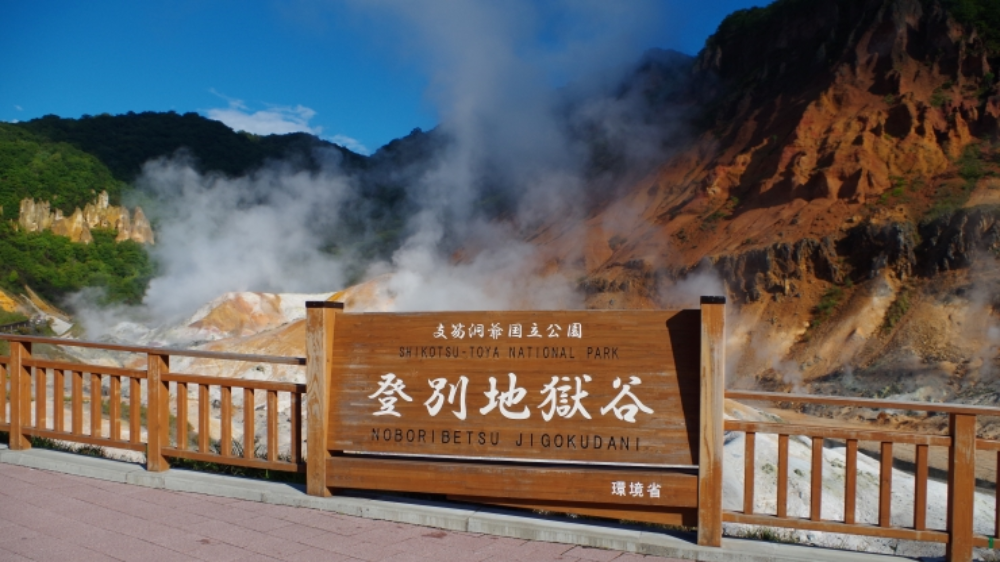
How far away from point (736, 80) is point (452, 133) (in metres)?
18.7

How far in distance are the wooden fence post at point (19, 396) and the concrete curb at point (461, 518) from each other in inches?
15.0

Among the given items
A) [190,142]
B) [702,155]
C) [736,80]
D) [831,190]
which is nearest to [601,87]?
[736,80]

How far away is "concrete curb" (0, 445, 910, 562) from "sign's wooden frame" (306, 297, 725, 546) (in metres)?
0.09

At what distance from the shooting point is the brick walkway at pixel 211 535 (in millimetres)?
3863

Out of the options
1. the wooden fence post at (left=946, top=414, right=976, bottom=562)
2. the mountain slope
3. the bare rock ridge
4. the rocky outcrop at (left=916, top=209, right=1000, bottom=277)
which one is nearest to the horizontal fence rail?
the wooden fence post at (left=946, top=414, right=976, bottom=562)

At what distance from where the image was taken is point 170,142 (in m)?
61.2

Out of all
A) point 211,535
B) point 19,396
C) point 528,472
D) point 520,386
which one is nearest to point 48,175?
point 19,396

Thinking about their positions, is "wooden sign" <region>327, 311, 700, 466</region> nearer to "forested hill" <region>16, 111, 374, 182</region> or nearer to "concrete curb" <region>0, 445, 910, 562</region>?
"concrete curb" <region>0, 445, 910, 562</region>

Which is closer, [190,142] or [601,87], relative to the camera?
[601,87]

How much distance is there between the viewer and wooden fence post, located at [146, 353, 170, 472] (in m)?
5.21

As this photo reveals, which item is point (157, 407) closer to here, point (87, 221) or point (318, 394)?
point (318, 394)

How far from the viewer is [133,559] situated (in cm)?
378

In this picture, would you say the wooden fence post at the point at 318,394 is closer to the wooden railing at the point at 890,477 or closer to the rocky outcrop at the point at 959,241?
the wooden railing at the point at 890,477

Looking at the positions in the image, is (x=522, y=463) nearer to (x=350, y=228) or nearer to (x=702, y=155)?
(x=702, y=155)
